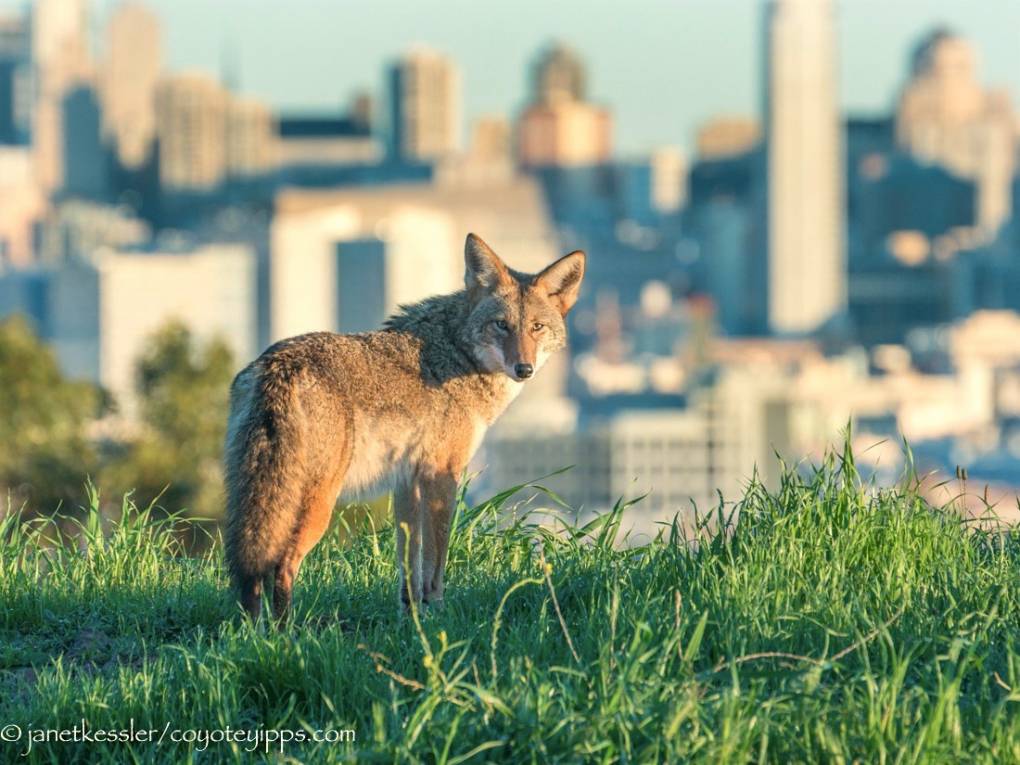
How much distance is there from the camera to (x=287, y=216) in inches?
6855

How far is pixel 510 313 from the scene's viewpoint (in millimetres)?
6754

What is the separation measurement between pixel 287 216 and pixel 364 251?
30.8 meters

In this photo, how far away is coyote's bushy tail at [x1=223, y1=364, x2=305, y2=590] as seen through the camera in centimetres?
603

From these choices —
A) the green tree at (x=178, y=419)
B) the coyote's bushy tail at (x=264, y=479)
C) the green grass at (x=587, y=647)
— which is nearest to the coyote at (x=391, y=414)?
the coyote's bushy tail at (x=264, y=479)

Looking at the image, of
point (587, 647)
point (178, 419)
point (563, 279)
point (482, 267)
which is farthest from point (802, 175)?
point (587, 647)

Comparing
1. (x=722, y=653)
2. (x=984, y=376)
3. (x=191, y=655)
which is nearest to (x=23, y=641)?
(x=191, y=655)

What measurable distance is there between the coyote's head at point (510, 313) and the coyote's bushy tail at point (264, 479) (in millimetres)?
795

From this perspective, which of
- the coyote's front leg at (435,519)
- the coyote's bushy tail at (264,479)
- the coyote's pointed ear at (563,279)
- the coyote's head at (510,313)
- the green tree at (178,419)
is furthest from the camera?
the green tree at (178,419)

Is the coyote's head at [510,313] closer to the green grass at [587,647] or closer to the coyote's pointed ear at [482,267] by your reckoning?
the coyote's pointed ear at [482,267]

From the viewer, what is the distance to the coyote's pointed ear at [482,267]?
22.1 ft

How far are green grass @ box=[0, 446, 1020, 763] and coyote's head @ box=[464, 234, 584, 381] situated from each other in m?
0.57

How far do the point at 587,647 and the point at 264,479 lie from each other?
3.41ft

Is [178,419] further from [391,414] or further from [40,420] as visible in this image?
[391,414]

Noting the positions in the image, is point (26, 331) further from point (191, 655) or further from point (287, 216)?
point (287, 216)
